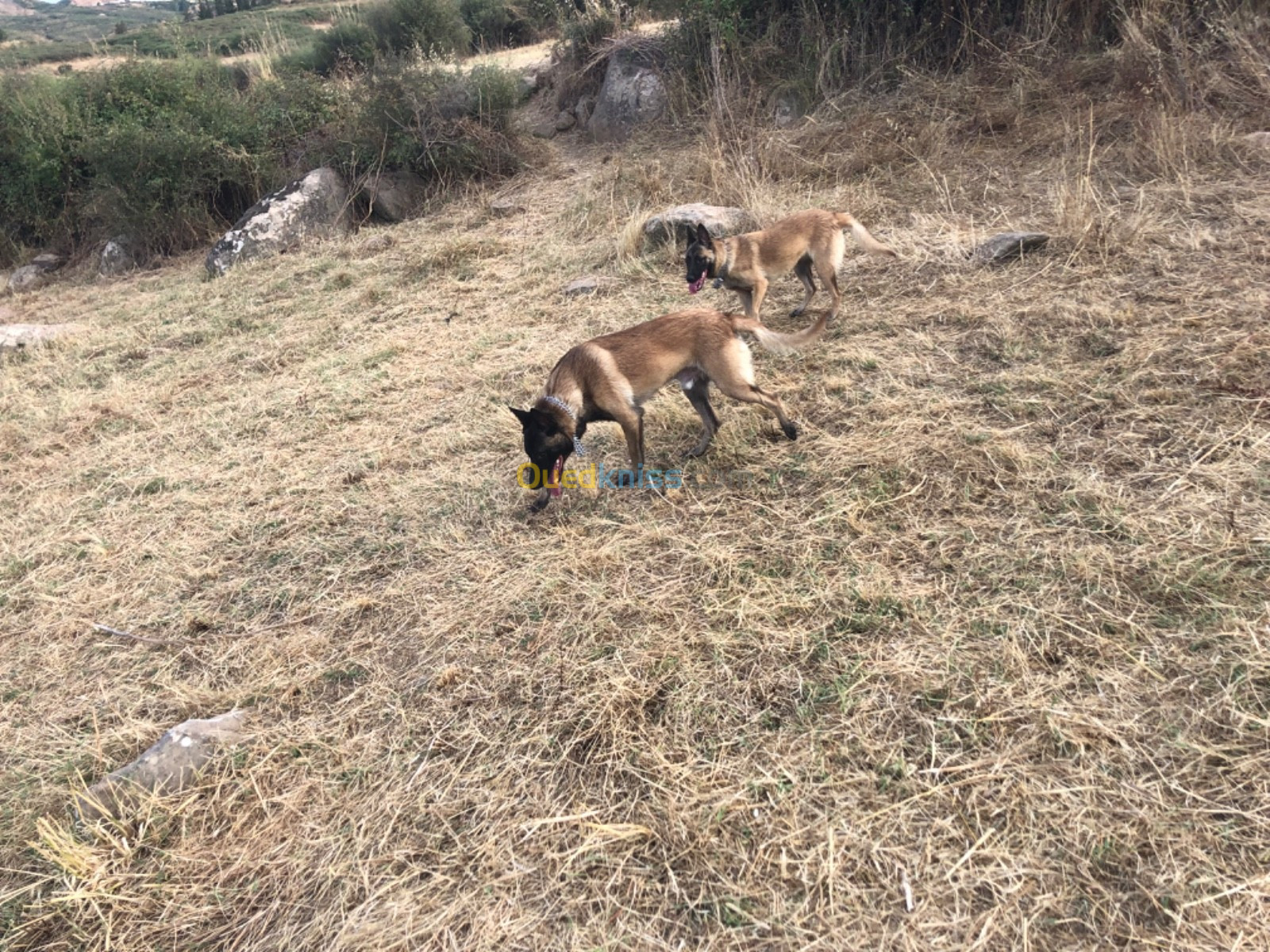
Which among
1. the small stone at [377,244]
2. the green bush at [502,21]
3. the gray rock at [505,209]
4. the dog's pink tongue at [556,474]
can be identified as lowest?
the dog's pink tongue at [556,474]

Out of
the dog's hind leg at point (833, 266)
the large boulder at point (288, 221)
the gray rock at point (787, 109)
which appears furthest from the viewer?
the large boulder at point (288, 221)

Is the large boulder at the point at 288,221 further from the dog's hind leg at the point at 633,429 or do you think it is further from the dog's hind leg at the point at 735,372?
the dog's hind leg at the point at 735,372

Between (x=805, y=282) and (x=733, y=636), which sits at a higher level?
(x=805, y=282)

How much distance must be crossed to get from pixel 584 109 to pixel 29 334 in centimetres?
941

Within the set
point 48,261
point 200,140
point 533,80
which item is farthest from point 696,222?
point 48,261

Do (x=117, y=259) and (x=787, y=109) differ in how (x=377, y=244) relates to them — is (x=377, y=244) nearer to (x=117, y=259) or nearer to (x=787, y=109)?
(x=117, y=259)

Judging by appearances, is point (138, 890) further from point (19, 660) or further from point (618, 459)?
point (618, 459)

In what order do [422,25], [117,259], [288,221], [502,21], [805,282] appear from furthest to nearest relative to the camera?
[502,21] → [422,25] → [117,259] → [288,221] → [805,282]

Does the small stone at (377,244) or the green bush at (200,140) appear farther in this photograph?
the green bush at (200,140)

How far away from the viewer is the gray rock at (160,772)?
2418 mm

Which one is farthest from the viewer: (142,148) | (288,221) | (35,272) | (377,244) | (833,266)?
(35,272)

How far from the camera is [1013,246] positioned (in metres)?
5.06

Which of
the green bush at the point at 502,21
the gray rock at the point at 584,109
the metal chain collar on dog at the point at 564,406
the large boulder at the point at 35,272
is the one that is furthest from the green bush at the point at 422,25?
the metal chain collar on dog at the point at 564,406

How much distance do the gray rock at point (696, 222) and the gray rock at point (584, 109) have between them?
6872 millimetres
